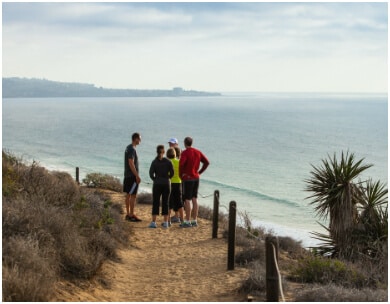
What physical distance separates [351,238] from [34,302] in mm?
7518

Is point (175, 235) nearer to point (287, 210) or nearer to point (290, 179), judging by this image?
point (287, 210)

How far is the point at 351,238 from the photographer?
35.2 ft

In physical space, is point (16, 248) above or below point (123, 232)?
above

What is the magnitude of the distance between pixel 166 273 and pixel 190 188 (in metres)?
2.73

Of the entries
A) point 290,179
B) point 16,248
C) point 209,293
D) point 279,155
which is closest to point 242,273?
point 209,293

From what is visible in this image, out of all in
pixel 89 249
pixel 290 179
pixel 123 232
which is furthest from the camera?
pixel 290 179

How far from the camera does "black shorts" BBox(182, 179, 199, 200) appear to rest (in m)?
10.3

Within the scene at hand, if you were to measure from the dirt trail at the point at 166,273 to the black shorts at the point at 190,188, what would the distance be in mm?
827

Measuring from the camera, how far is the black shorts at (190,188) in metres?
10.3

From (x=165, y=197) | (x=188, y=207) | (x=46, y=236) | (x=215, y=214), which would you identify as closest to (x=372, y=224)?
(x=215, y=214)

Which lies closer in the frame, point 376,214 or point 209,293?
point 209,293

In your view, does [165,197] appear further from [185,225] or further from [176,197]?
[185,225]

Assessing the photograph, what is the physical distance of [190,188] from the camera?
34.1ft

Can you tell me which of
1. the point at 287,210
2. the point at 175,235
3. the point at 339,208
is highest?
the point at 339,208
